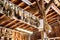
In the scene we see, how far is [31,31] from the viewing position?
10.9 metres

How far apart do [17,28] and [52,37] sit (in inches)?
117

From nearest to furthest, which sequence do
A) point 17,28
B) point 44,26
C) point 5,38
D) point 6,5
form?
point 6,5 < point 44,26 < point 5,38 < point 17,28

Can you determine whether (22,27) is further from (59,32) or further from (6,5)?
(6,5)

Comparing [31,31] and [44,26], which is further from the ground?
[31,31]

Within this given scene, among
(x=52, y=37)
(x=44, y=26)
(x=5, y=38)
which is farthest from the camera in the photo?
(x=52, y=37)

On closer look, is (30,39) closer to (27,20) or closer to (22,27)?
(22,27)

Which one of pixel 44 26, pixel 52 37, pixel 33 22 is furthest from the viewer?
pixel 52 37

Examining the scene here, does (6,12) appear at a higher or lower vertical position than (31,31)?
lower

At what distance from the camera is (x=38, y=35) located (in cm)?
1109

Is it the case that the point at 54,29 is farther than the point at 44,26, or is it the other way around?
the point at 54,29

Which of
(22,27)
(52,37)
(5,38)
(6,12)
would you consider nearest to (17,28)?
(22,27)

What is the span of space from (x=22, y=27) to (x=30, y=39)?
2.08 meters

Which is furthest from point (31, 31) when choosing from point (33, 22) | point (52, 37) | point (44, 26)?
point (44, 26)

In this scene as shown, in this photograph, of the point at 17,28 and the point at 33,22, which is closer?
the point at 33,22
